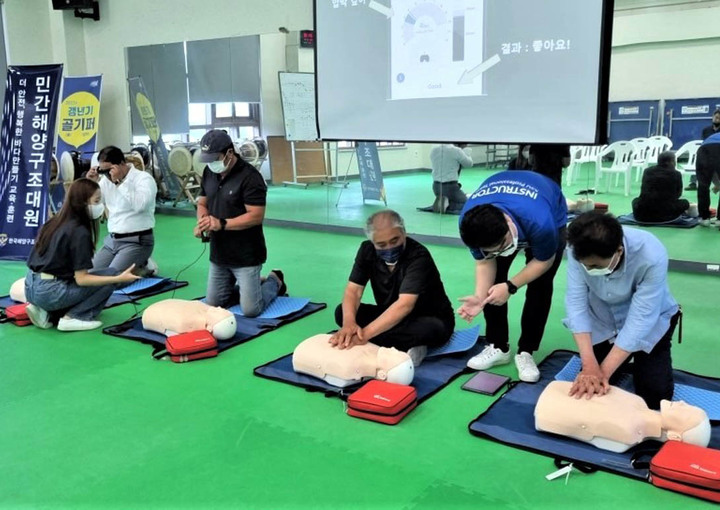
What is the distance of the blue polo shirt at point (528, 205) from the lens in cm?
262

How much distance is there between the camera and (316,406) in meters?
2.75

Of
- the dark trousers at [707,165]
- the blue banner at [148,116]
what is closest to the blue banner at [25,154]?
the blue banner at [148,116]

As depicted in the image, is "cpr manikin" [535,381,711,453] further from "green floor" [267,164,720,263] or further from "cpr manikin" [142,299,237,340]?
"green floor" [267,164,720,263]

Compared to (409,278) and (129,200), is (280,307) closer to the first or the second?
(409,278)

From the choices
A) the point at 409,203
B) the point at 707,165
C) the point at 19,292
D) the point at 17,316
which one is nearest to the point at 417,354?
the point at 17,316

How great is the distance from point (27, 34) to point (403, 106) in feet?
22.6

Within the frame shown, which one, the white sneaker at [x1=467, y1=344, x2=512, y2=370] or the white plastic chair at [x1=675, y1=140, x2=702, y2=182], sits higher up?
the white plastic chair at [x1=675, y1=140, x2=702, y2=182]

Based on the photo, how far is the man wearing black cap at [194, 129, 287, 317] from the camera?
151 inches

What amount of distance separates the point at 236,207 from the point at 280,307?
720 mm

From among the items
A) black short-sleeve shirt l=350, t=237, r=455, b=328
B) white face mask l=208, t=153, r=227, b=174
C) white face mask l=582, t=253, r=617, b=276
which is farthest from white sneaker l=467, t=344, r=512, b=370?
white face mask l=208, t=153, r=227, b=174

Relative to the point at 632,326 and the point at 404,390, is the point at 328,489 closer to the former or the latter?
the point at 404,390

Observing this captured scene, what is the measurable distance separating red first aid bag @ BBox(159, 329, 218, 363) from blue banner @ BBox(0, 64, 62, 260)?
9.66 ft

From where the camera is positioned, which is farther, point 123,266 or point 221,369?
point 123,266

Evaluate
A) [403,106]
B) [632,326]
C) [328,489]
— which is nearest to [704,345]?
[632,326]
